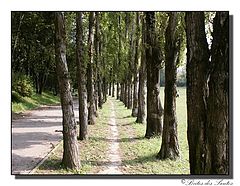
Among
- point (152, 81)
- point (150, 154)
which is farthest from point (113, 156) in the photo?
point (152, 81)

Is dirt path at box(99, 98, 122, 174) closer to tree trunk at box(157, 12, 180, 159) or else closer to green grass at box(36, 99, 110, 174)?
green grass at box(36, 99, 110, 174)

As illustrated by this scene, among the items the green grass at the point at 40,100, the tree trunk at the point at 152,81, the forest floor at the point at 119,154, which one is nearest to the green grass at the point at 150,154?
the forest floor at the point at 119,154

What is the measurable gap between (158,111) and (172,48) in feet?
9.10

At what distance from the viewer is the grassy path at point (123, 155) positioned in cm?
650

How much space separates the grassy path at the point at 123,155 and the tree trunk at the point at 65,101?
0.20m

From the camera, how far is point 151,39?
9.49 metres

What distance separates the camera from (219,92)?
4.64m

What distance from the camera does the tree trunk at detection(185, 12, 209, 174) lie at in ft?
15.7

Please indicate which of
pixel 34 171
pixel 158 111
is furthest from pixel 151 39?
pixel 34 171

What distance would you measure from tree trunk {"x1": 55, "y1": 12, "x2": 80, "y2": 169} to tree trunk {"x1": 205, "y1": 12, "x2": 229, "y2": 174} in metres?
2.53

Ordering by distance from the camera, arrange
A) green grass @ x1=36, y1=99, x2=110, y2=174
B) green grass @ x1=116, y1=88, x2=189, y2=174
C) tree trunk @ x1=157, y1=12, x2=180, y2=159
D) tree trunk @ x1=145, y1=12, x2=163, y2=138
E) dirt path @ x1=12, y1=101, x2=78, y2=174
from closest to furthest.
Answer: green grass @ x1=36, y1=99, x2=110, y2=174
dirt path @ x1=12, y1=101, x2=78, y2=174
green grass @ x1=116, y1=88, x2=189, y2=174
tree trunk @ x1=157, y1=12, x2=180, y2=159
tree trunk @ x1=145, y1=12, x2=163, y2=138

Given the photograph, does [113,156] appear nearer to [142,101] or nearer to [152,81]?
[152,81]

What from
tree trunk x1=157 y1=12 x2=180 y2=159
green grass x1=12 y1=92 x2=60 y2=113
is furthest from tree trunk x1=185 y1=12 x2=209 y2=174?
green grass x1=12 y1=92 x2=60 y2=113
